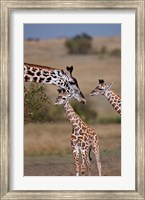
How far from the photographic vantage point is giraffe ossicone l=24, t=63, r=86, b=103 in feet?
12.9

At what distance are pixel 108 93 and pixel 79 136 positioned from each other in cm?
35

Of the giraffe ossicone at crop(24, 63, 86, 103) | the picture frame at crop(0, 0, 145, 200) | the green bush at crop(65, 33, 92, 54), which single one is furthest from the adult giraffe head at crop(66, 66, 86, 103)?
the picture frame at crop(0, 0, 145, 200)

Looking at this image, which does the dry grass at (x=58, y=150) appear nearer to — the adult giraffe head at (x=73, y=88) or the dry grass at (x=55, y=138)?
the dry grass at (x=55, y=138)

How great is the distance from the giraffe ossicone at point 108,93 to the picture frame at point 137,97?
13cm

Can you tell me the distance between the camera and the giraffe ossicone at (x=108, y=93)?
3.89 m

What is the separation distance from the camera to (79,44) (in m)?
3.93

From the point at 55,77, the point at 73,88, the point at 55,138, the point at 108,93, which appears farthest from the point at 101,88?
the point at 55,138

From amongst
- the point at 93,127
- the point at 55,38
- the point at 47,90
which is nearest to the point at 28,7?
the point at 55,38

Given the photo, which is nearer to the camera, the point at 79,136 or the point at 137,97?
the point at 137,97

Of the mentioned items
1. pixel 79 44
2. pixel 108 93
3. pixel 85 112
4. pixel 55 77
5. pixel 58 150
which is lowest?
pixel 58 150

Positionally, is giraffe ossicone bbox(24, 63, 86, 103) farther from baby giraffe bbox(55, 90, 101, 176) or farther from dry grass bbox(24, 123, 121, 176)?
dry grass bbox(24, 123, 121, 176)

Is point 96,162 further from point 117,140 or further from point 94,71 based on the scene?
point 94,71

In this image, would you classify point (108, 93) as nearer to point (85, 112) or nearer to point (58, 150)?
point (85, 112)

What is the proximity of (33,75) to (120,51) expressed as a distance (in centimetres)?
59
